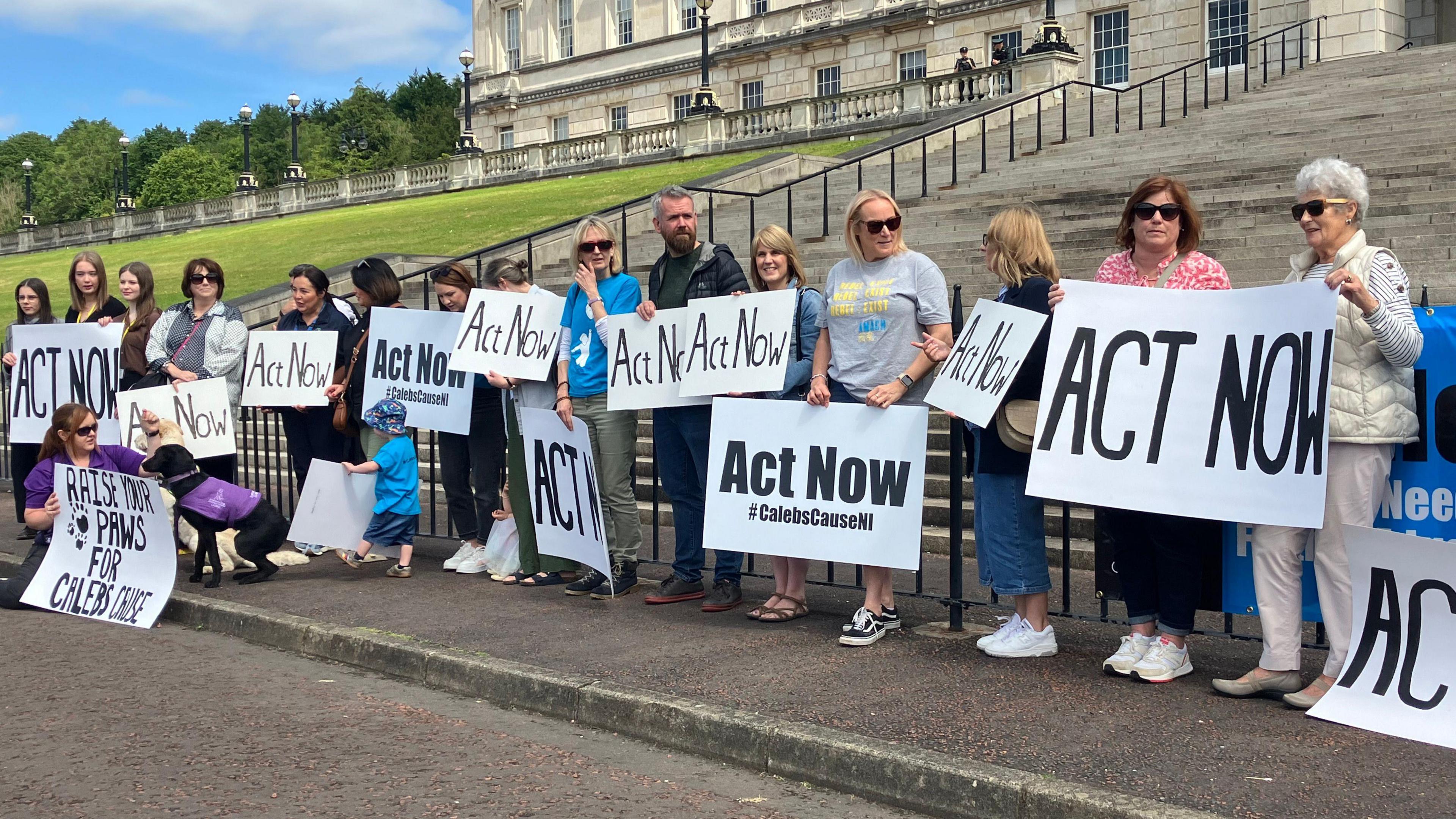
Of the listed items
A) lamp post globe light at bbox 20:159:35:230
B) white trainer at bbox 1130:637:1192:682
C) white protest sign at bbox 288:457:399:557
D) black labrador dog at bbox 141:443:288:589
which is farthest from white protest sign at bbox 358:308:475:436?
lamp post globe light at bbox 20:159:35:230

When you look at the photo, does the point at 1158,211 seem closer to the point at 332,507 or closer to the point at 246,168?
the point at 332,507

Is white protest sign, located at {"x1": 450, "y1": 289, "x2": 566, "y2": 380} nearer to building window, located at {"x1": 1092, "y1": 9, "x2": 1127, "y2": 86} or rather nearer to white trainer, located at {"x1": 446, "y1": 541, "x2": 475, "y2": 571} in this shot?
white trainer, located at {"x1": 446, "y1": 541, "x2": 475, "y2": 571}

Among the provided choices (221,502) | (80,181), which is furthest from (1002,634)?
(80,181)

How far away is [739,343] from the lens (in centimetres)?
675

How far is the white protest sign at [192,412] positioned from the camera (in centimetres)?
883

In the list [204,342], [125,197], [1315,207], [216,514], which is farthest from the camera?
[125,197]

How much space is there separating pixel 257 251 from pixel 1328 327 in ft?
98.3

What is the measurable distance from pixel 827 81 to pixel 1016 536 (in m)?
42.9

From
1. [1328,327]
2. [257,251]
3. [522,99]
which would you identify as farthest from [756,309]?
[522,99]

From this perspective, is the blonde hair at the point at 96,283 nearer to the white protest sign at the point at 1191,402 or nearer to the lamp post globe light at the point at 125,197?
the white protest sign at the point at 1191,402

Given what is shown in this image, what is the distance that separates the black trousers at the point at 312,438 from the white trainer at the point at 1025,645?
5.27 metres

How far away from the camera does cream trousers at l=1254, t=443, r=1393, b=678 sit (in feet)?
15.9

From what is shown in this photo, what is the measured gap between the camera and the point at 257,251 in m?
31.1

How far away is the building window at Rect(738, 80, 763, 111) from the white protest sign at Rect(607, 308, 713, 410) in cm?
4286
